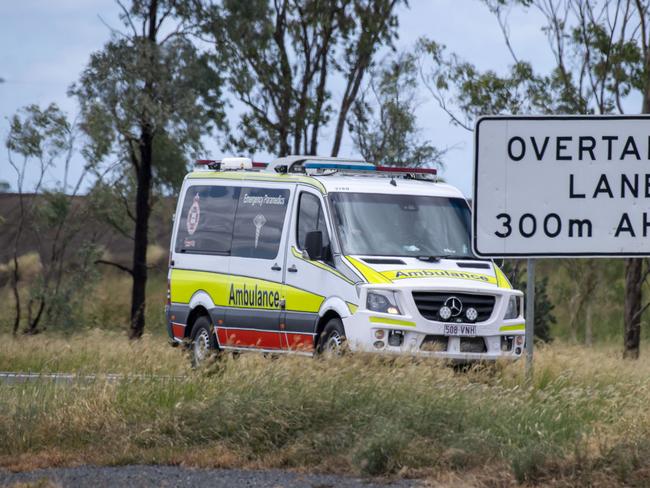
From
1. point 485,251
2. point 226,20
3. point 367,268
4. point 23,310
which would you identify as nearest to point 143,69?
point 226,20

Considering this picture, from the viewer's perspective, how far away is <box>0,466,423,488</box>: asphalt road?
26.7 ft

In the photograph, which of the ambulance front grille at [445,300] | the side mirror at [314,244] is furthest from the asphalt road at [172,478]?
the side mirror at [314,244]

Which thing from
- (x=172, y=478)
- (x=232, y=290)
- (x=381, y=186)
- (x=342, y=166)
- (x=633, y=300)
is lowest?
(x=172, y=478)

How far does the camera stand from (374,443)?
8.70 metres

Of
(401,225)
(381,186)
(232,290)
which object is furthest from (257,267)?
(401,225)

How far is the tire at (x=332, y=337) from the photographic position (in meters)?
14.2

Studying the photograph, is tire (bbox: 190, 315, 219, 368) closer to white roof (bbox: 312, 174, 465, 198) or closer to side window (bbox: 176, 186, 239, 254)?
side window (bbox: 176, 186, 239, 254)

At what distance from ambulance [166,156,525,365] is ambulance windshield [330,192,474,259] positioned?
14 mm

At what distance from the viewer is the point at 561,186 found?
10.5m

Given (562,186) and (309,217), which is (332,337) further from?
(562,186)

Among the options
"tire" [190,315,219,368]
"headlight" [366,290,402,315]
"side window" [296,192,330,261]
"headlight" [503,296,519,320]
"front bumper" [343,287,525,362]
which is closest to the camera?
"front bumper" [343,287,525,362]

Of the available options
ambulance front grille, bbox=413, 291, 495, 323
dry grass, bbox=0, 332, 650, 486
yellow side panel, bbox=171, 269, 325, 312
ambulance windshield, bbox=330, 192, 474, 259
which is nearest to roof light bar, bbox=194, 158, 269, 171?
yellow side panel, bbox=171, 269, 325, 312

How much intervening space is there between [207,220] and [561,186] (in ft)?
24.6

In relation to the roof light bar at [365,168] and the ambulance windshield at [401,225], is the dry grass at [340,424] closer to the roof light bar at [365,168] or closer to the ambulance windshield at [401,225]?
the ambulance windshield at [401,225]
